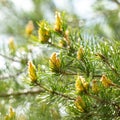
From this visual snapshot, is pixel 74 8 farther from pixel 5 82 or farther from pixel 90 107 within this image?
pixel 90 107

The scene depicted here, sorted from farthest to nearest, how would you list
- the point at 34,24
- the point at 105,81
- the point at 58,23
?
the point at 34,24, the point at 58,23, the point at 105,81

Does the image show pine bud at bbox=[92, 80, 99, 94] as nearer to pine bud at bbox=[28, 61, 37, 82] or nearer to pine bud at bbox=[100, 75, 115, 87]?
pine bud at bbox=[100, 75, 115, 87]

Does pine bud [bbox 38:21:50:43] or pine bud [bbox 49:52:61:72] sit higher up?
pine bud [bbox 38:21:50:43]

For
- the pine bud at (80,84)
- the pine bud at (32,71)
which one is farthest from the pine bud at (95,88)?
the pine bud at (32,71)

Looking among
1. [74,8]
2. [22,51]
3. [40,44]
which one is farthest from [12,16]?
[40,44]

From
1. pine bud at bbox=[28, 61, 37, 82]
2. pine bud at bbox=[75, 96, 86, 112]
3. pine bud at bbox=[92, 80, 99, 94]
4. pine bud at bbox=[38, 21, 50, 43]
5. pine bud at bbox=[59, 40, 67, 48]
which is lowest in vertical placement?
pine bud at bbox=[75, 96, 86, 112]

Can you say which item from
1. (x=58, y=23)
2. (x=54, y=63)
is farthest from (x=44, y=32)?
(x=54, y=63)

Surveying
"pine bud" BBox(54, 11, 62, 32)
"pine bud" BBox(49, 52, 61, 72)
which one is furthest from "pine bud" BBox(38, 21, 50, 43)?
"pine bud" BBox(49, 52, 61, 72)

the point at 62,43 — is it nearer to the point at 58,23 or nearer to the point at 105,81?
the point at 58,23
